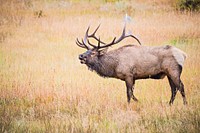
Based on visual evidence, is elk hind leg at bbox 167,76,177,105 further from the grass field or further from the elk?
the grass field

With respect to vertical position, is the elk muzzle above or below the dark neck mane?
above

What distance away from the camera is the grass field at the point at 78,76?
5504 mm

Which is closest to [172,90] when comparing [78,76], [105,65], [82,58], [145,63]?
[145,63]

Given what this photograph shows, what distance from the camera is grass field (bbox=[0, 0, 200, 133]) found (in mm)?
5504

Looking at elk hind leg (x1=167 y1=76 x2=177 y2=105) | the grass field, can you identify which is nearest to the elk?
elk hind leg (x1=167 y1=76 x2=177 y2=105)

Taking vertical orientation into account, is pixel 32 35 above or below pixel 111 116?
above

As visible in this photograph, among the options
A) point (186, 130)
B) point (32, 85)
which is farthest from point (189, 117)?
point (32, 85)

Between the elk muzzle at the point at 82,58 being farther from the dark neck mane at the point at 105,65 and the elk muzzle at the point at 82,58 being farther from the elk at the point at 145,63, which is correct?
the dark neck mane at the point at 105,65

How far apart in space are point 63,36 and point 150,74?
3945 mm

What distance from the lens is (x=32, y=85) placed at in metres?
6.98

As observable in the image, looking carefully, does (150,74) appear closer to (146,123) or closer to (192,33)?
(146,123)

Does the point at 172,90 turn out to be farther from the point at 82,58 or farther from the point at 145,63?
the point at 82,58

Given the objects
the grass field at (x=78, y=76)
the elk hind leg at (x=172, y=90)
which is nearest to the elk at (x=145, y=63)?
the elk hind leg at (x=172, y=90)

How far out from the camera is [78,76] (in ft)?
24.5
